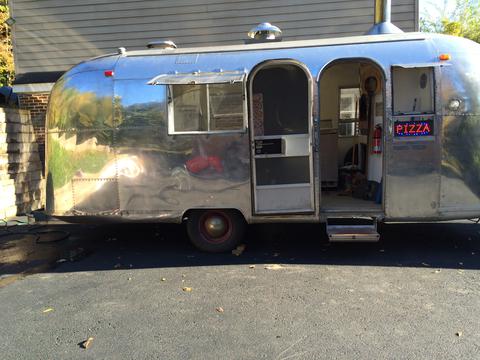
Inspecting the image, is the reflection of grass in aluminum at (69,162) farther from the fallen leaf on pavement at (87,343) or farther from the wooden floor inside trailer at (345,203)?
the wooden floor inside trailer at (345,203)

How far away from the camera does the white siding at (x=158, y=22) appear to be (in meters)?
9.60

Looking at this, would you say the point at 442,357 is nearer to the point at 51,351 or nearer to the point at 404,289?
the point at 404,289

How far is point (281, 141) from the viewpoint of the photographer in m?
5.35

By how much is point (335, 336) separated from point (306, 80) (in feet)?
10.2

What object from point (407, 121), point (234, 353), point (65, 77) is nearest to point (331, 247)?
point (407, 121)

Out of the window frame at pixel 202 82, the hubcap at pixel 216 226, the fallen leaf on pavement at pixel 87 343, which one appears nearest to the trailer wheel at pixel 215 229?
the hubcap at pixel 216 226

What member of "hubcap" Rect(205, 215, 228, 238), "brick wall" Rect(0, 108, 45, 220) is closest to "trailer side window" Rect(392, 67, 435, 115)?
"hubcap" Rect(205, 215, 228, 238)

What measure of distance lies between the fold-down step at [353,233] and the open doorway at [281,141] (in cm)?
41

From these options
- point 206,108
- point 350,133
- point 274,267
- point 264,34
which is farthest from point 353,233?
point 350,133

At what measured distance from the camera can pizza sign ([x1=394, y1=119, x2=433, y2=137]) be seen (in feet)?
16.6

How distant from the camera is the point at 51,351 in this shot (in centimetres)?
344

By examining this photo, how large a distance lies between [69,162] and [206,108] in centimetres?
194

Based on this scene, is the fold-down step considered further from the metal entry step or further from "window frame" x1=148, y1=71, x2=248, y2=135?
"window frame" x1=148, y1=71, x2=248, y2=135

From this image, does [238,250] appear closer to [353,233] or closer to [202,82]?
[353,233]
